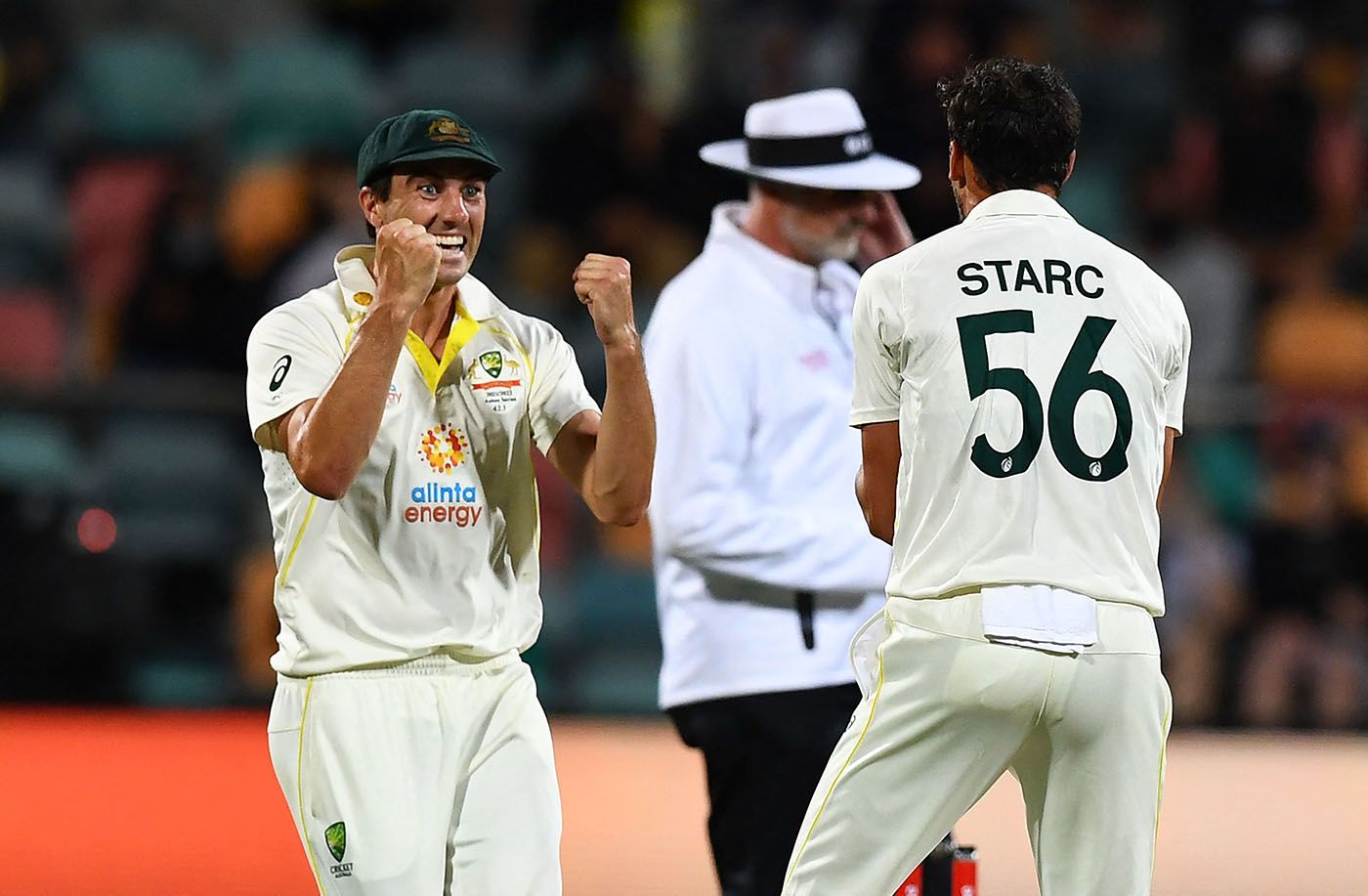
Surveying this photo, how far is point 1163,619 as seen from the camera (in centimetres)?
906

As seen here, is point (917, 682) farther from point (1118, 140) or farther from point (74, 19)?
point (74, 19)

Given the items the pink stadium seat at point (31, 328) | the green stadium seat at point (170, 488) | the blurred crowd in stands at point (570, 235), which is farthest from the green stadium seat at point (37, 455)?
the pink stadium seat at point (31, 328)

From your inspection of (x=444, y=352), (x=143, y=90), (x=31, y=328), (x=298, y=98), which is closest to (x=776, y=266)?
(x=444, y=352)

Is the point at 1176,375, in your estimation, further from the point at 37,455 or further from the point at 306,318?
the point at 37,455

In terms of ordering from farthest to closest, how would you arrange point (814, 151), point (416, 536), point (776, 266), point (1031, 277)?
1. point (814, 151)
2. point (776, 266)
3. point (416, 536)
4. point (1031, 277)

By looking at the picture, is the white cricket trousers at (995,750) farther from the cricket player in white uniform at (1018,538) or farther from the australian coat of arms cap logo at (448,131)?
the australian coat of arms cap logo at (448,131)

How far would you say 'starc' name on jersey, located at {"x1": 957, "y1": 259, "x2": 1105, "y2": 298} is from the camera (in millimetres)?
3676

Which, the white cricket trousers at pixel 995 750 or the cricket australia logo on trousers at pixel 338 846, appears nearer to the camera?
the white cricket trousers at pixel 995 750

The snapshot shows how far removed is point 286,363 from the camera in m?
3.88

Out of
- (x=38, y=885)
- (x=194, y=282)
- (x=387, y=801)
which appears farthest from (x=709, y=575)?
(x=194, y=282)

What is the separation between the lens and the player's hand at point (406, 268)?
146 inches

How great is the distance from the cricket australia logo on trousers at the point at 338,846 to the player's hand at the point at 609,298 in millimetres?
1003

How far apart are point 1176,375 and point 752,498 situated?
1.50m

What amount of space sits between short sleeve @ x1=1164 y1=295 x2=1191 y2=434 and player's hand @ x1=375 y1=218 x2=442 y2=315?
133cm
